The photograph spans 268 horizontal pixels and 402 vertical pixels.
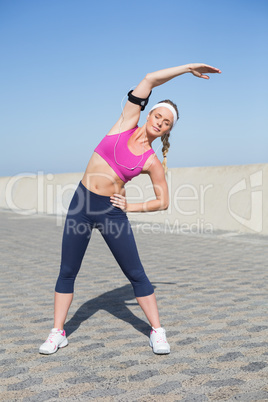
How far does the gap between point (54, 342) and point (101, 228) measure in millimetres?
936

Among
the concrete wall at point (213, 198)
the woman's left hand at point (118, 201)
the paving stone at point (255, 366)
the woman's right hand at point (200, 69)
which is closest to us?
the paving stone at point (255, 366)

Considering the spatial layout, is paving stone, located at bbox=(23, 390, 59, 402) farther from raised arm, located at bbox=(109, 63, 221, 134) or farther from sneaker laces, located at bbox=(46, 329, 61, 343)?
raised arm, located at bbox=(109, 63, 221, 134)

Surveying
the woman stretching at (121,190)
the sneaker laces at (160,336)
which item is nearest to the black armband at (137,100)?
the woman stretching at (121,190)

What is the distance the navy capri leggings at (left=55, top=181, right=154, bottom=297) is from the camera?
3668 millimetres

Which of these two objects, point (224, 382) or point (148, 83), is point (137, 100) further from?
→ point (224, 382)

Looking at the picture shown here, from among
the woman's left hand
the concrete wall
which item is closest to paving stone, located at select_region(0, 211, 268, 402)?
the woman's left hand

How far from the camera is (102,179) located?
3658 millimetres

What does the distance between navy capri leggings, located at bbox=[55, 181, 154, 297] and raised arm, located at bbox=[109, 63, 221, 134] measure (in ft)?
1.89

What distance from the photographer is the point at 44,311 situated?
485cm

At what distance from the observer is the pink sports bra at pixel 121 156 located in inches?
143

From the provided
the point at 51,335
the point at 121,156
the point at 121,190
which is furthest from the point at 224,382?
the point at 121,156

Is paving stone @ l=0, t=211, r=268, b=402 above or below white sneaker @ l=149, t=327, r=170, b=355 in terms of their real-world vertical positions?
below

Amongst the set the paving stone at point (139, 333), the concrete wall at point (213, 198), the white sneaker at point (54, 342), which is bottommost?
the paving stone at point (139, 333)

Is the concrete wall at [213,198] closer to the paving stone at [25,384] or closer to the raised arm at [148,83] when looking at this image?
the raised arm at [148,83]
